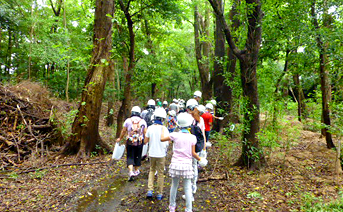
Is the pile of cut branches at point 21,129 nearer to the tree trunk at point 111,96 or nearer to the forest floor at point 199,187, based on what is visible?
the forest floor at point 199,187

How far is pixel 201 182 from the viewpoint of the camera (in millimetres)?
5629

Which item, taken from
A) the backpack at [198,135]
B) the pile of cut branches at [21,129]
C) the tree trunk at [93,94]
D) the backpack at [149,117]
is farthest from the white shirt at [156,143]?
the pile of cut branches at [21,129]

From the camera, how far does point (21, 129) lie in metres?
7.17

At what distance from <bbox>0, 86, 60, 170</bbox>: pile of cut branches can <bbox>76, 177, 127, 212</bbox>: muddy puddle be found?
3.02 meters

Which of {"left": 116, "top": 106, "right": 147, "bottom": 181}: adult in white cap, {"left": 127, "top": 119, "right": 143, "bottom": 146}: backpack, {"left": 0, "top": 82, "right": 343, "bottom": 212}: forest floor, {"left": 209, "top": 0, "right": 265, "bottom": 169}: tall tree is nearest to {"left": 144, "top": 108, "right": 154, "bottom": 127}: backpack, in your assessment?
{"left": 0, "top": 82, "right": 343, "bottom": 212}: forest floor

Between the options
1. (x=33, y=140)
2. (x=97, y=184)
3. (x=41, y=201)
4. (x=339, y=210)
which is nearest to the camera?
(x=339, y=210)

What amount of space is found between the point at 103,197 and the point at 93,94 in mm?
3916

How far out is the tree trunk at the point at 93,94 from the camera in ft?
23.7

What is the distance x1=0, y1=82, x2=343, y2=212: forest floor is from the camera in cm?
422

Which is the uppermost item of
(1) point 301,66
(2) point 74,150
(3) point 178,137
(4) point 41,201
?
(1) point 301,66

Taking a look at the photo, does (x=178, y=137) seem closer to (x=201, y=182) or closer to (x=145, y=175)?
(x=201, y=182)

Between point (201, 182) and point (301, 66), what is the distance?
5604 millimetres

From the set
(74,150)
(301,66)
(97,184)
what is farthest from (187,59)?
(97,184)

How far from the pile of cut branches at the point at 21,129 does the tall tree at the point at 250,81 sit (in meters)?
6.83
